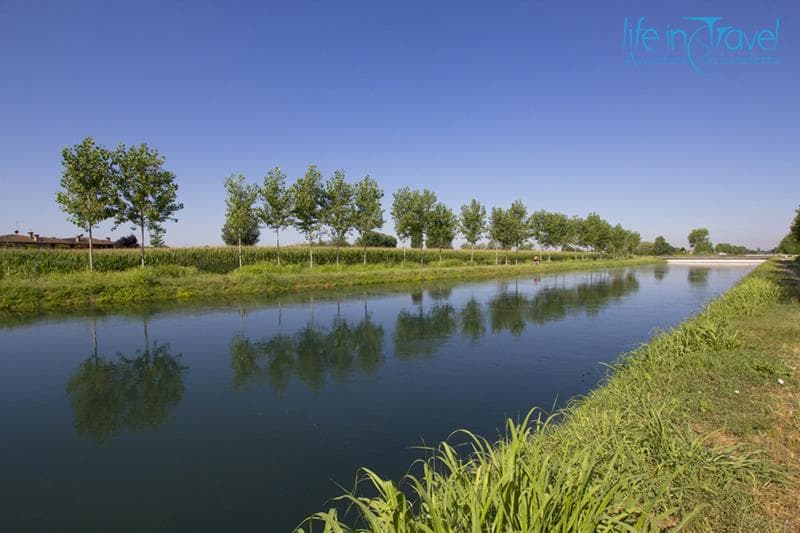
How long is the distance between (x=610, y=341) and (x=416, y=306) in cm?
932

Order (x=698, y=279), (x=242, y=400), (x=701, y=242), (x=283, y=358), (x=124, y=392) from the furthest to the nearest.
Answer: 1. (x=701, y=242)
2. (x=698, y=279)
3. (x=283, y=358)
4. (x=124, y=392)
5. (x=242, y=400)

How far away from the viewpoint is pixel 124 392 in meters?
8.11

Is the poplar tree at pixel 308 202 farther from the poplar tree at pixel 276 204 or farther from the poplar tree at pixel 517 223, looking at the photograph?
the poplar tree at pixel 517 223

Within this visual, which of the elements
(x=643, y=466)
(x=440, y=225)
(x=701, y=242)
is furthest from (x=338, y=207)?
(x=701, y=242)

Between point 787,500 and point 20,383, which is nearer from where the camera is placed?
point 787,500

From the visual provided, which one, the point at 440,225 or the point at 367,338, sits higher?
the point at 440,225

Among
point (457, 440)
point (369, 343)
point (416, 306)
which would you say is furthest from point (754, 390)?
point (416, 306)

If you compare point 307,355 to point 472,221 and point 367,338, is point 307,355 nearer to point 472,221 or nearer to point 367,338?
point 367,338

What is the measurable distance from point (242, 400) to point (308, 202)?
2534cm

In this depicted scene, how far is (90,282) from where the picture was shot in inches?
767

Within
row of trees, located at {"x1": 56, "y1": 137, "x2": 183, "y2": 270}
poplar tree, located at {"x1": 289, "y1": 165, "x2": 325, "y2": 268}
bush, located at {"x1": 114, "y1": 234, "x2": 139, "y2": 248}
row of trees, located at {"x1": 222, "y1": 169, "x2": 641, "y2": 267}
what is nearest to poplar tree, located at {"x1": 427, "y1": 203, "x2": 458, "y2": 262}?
row of trees, located at {"x1": 222, "y1": 169, "x2": 641, "y2": 267}

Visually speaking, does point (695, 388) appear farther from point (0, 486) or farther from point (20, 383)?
point (20, 383)

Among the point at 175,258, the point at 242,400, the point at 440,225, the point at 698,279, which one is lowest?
the point at 698,279

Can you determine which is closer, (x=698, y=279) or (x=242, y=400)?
(x=242, y=400)
